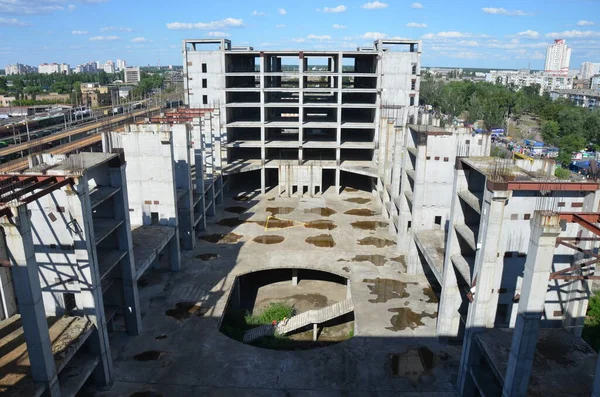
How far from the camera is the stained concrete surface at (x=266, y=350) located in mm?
22703

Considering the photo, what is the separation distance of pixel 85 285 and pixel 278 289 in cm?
1999

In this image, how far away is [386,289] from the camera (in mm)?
32562

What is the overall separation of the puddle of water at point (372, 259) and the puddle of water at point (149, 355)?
59.0ft

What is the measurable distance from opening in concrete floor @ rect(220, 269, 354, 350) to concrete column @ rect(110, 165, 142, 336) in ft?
19.3

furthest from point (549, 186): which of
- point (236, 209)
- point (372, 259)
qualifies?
point (236, 209)

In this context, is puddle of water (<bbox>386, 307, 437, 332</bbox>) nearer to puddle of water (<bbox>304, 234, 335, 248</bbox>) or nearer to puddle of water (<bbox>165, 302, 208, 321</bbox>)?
puddle of water (<bbox>304, 234, 335, 248</bbox>)

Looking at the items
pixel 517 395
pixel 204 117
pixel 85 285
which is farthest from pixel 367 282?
pixel 204 117

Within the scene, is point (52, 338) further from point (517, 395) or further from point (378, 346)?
point (517, 395)

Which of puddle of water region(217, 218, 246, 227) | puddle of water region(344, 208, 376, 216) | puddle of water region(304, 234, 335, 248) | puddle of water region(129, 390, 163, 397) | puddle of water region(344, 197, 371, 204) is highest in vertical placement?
puddle of water region(344, 197, 371, 204)

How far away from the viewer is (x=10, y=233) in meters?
15.2

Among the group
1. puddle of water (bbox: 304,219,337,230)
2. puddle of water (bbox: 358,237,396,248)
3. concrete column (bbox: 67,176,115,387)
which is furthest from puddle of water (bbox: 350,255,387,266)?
concrete column (bbox: 67,176,115,387)

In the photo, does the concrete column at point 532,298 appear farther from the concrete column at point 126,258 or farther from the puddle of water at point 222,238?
the puddle of water at point 222,238

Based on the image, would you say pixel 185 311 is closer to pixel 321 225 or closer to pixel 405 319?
pixel 405 319

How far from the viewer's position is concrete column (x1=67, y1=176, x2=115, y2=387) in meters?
20.0
